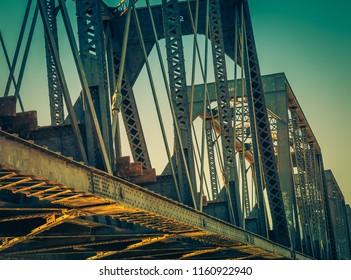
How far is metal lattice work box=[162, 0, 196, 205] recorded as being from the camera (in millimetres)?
20906

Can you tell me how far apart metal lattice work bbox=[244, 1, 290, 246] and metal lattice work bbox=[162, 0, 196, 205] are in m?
10.1

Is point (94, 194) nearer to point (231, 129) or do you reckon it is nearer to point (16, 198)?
point (16, 198)

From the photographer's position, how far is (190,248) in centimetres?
2625

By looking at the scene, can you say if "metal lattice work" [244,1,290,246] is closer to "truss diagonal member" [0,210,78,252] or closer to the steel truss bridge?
the steel truss bridge

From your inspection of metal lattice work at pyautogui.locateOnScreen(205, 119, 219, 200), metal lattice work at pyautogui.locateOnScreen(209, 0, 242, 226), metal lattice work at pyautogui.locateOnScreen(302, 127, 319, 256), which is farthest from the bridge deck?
metal lattice work at pyautogui.locateOnScreen(302, 127, 319, 256)

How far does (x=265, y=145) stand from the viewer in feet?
110

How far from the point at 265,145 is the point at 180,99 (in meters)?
11.8

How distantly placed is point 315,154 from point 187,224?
5400 centimetres

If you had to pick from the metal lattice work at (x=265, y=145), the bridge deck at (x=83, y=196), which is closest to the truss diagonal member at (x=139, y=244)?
the bridge deck at (x=83, y=196)

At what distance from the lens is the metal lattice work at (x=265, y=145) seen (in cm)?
3312

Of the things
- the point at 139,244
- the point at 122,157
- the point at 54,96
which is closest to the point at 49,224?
the point at 122,157

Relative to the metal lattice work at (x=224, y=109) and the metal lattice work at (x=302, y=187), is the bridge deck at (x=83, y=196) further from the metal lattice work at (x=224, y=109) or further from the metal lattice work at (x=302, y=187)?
the metal lattice work at (x=302, y=187)

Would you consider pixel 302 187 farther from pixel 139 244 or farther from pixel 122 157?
pixel 122 157
